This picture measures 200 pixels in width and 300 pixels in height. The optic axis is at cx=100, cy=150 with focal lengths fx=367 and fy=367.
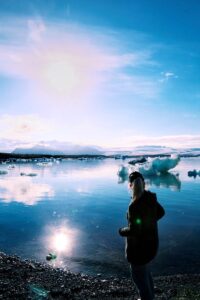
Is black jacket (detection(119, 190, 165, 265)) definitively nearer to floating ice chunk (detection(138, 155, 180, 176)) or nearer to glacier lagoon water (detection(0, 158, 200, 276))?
glacier lagoon water (detection(0, 158, 200, 276))

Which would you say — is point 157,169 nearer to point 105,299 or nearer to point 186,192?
point 186,192

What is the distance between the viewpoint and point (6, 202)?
89.1ft

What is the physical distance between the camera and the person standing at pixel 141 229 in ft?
19.8

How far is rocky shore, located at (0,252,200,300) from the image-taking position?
874 cm

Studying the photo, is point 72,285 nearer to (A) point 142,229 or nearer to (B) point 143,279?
(B) point 143,279

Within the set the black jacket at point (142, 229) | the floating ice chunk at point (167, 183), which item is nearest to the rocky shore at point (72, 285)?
the black jacket at point (142, 229)

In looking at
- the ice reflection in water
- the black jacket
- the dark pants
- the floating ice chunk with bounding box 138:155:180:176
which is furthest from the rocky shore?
the floating ice chunk with bounding box 138:155:180:176

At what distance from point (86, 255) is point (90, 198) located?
1565cm

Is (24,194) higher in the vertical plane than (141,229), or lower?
lower

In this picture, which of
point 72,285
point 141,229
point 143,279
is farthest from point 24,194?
point 141,229

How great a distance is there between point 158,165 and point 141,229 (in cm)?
4649

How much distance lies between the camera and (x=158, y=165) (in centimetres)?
5194

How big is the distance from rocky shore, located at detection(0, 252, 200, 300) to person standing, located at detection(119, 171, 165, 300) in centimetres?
270

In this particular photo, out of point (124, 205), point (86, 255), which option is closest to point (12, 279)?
point (86, 255)
